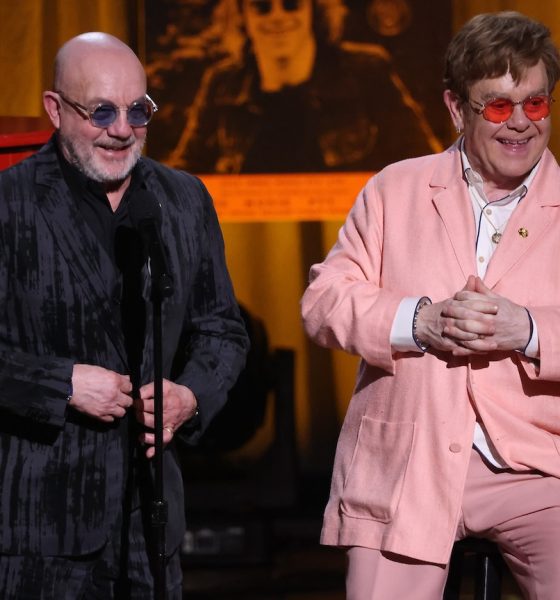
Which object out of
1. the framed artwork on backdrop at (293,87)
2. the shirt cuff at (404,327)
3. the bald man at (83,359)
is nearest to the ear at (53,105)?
the bald man at (83,359)

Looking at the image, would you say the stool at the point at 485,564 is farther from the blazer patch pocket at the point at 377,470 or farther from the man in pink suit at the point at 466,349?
the blazer patch pocket at the point at 377,470

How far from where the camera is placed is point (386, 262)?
3.05 m

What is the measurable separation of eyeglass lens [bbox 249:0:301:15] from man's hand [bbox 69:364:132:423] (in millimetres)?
2898

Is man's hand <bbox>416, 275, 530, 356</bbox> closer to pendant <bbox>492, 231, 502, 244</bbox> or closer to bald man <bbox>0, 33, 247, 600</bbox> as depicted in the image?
pendant <bbox>492, 231, 502, 244</bbox>

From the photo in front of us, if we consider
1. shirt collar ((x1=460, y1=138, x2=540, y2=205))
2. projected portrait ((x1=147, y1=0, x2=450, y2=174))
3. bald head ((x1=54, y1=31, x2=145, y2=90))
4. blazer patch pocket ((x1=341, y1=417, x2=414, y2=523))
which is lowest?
blazer patch pocket ((x1=341, y1=417, x2=414, y2=523))

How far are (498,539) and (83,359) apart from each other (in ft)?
3.24

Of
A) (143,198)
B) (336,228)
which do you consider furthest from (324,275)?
(336,228)

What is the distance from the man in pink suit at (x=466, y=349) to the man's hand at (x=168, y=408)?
1.10 ft

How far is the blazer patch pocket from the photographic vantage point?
2.95 metres

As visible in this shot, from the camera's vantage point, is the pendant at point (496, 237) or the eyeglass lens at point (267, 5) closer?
the pendant at point (496, 237)

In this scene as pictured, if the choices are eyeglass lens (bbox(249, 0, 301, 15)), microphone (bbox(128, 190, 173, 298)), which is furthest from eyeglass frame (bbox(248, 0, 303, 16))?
microphone (bbox(128, 190, 173, 298))

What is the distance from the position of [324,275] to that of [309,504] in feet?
8.43

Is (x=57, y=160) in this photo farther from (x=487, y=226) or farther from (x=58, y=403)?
(x=487, y=226)

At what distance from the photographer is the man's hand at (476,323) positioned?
2.82 meters
